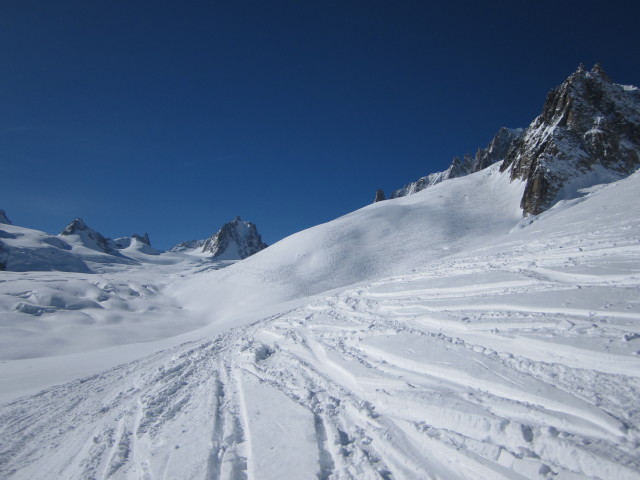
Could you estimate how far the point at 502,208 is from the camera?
3441cm

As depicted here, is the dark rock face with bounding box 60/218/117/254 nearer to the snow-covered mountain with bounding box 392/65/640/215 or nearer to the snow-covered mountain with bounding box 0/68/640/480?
the snow-covered mountain with bounding box 0/68/640/480

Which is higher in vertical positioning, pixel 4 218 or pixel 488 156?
pixel 4 218

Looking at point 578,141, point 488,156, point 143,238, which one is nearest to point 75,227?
point 143,238

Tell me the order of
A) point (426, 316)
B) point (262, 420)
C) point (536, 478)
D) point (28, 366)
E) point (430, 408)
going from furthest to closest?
point (28, 366) → point (426, 316) → point (262, 420) → point (430, 408) → point (536, 478)

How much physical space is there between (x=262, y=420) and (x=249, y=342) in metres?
5.07

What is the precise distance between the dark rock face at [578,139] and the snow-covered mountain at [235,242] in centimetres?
12218

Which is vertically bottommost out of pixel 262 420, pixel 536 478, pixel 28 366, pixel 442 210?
pixel 536 478

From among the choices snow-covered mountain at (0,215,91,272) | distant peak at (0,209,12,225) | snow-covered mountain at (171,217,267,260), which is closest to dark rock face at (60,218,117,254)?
distant peak at (0,209,12,225)

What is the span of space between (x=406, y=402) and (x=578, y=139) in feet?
136

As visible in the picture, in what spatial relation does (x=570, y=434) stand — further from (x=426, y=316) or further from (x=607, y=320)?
(x=426, y=316)

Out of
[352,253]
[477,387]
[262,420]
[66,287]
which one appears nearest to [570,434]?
[477,387]

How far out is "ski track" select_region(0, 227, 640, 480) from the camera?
286 centimetres

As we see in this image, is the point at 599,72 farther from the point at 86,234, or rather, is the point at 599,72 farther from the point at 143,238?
the point at 143,238

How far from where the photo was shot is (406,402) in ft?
12.8
